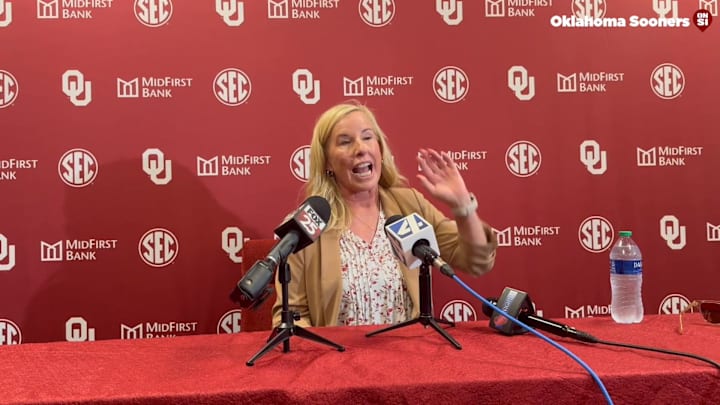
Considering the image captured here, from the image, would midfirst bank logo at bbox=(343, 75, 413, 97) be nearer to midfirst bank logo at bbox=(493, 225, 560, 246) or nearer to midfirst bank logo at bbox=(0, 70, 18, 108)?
midfirst bank logo at bbox=(493, 225, 560, 246)

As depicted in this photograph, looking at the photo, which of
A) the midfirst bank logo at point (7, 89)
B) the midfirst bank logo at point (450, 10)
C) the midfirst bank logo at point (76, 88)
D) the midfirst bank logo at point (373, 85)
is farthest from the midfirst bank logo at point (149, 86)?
the midfirst bank logo at point (450, 10)

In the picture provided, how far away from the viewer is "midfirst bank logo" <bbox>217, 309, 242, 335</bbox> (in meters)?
2.86

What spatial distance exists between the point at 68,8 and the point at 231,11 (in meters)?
0.77

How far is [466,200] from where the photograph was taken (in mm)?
1767

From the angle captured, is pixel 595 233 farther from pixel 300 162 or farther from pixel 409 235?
pixel 409 235

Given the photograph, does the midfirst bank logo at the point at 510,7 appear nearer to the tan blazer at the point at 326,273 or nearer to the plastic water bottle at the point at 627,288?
the tan blazer at the point at 326,273

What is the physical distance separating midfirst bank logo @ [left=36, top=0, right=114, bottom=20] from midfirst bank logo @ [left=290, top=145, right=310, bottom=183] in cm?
113

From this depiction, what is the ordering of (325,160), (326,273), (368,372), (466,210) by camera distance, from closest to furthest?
(368,372) → (466,210) → (326,273) → (325,160)

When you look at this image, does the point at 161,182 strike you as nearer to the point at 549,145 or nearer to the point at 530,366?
the point at 549,145

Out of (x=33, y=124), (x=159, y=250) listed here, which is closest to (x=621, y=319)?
(x=159, y=250)

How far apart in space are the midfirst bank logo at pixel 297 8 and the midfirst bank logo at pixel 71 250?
1.38 meters

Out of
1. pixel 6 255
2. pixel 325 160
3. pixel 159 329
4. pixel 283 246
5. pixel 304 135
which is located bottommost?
pixel 159 329

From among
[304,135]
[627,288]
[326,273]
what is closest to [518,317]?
[627,288]

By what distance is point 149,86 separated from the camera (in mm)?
2824
